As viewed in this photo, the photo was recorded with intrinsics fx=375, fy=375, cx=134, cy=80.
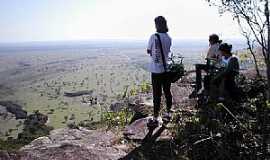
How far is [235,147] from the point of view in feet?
19.8

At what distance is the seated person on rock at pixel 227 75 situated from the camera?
27.9ft

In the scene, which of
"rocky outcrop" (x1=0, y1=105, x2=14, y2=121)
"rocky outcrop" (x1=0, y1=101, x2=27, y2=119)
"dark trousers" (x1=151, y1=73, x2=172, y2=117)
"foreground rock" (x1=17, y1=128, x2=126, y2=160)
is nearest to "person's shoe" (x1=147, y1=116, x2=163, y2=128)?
"dark trousers" (x1=151, y1=73, x2=172, y2=117)

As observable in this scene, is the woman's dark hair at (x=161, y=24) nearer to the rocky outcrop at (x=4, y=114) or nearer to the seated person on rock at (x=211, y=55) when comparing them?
the seated person on rock at (x=211, y=55)

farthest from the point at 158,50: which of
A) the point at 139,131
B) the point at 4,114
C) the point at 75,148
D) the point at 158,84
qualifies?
the point at 4,114

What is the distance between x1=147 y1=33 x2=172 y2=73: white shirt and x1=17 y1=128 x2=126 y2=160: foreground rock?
67.0 inches

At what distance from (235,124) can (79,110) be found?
119409 millimetres

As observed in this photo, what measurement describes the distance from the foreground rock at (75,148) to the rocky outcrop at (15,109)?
11080 centimetres

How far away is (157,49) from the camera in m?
7.53

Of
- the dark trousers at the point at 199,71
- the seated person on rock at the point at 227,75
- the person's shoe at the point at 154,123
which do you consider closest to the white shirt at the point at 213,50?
the dark trousers at the point at 199,71

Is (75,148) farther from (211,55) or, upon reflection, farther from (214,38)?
(214,38)

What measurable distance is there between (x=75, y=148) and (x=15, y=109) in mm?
127065

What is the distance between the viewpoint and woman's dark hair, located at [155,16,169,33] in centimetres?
743

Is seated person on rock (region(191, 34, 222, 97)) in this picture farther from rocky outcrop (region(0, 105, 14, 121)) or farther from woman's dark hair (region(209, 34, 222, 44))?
rocky outcrop (region(0, 105, 14, 121))

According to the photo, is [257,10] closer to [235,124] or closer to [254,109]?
[254,109]
